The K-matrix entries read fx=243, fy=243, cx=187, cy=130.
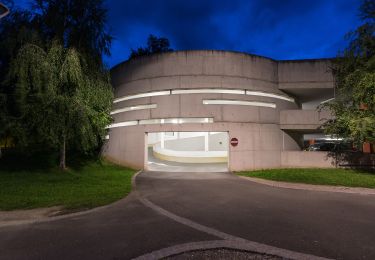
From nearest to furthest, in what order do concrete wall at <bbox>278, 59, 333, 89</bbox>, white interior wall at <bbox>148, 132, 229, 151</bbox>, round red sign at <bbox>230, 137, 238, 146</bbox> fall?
round red sign at <bbox>230, 137, 238, 146</bbox> < concrete wall at <bbox>278, 59, 333, 89</bbox> < white interior wall at <bbox>148, 132, 229, 151</bbox>

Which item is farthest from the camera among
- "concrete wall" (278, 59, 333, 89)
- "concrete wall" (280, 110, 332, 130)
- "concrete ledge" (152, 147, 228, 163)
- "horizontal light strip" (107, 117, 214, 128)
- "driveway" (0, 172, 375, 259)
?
"concrete ledge" (152, 147, 228, 163)

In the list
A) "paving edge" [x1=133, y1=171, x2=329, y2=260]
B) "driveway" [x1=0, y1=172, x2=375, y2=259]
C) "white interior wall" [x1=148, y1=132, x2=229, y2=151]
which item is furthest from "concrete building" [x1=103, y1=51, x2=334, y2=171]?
"paving edge" [x1=133, y1=171, x2=329, y2=260]

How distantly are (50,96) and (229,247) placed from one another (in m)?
10.4

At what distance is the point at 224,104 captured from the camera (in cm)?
1591

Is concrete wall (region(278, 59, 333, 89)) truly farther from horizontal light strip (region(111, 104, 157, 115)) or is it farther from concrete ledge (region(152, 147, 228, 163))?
concrete ledge (region(152, 147, 228, 163))

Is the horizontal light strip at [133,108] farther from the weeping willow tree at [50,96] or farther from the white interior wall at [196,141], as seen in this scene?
the white interior wall at [196,141]

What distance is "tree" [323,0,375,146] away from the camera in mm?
11875

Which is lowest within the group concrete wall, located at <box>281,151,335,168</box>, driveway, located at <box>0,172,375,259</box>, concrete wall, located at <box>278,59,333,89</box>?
driveway, located at <box>0,172,375,259</box>

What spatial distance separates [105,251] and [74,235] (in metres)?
1.14

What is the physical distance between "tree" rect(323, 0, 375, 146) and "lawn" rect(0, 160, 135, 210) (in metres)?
11.6

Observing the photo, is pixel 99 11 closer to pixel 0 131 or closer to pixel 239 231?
pixel 0 131

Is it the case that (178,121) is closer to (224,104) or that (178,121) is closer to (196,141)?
(224,104)

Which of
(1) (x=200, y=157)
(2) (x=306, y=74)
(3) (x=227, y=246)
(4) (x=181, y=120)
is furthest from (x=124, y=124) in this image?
(3) (x=227, y=246)

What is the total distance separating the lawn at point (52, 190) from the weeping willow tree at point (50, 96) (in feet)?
5.58
